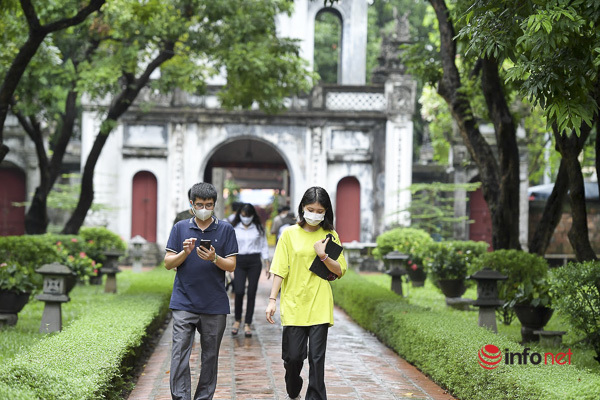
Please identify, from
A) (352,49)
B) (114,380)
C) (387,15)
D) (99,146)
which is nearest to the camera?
(114,380)

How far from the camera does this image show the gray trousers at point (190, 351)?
21.6 ft

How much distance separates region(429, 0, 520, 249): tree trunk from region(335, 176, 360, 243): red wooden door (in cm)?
1329

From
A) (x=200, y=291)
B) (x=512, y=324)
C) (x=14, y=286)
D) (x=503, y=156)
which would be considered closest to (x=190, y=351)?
(x=200, y=291)

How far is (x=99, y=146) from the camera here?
17.9 meters

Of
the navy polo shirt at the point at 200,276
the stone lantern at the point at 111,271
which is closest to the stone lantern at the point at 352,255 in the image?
the stone lantern at the point at 111,271

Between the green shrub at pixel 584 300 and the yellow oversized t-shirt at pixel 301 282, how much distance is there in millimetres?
3409

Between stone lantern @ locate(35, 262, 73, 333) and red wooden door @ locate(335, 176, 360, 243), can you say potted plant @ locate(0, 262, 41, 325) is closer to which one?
stone lantern @ locate(35, 262, 73, 333)

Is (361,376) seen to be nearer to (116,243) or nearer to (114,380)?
(114,380)

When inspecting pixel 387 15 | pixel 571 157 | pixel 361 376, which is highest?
pixel 387 15

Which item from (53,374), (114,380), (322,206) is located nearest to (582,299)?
(322,206)

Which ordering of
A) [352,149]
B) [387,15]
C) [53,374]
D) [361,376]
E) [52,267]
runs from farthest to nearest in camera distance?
[387,15]
[352,149]
[52,267]
[361,376]
[53,374]

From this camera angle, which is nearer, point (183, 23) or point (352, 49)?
point (183, 23)

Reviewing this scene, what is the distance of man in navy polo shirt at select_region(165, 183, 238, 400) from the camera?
261 inches

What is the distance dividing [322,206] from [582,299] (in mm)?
3828
